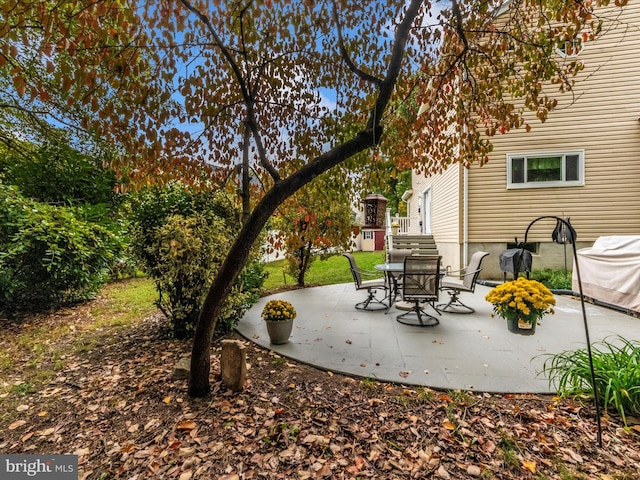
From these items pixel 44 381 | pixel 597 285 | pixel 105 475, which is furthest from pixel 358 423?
pixel 597 285

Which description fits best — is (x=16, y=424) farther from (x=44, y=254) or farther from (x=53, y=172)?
(x=53, y=172)

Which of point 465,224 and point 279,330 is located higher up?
point 465,224

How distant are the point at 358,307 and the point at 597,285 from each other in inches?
180

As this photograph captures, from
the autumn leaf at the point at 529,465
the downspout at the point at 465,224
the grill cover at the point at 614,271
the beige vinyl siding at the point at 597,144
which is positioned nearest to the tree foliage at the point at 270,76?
the autumn leaf at the point at 529,465

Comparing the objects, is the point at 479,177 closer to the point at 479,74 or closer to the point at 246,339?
the point at 479,74

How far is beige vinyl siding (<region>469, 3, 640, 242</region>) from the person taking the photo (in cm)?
754

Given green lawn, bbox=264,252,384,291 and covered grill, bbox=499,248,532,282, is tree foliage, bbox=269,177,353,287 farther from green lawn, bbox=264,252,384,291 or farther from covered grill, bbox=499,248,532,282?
green lawn, bbox=264,252,384,291

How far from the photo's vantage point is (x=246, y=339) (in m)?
4.22

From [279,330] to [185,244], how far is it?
1637 mm

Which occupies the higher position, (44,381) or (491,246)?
(491,246)

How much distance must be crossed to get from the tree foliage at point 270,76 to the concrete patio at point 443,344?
66.5 inches

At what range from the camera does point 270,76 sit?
3.47 metres

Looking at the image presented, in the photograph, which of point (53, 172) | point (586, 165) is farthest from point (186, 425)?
point (586, 165)

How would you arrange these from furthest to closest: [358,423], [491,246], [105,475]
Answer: [491,246] < [358,423] < [105,475]
